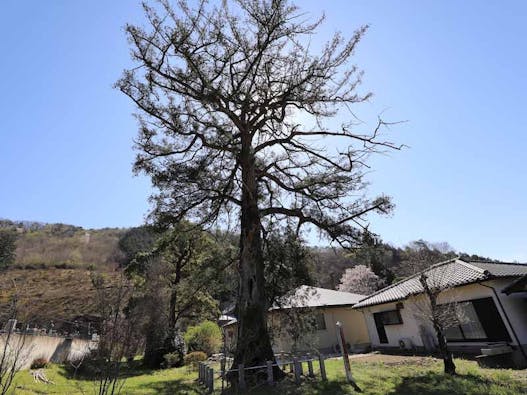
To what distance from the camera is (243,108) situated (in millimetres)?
11383

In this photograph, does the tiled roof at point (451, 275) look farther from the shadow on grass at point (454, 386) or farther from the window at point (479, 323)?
the shadow on grass at point (454, 386)

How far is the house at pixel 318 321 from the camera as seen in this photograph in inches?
569

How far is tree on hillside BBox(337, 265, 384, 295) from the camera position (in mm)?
35094

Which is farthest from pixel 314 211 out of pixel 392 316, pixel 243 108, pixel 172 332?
pixel 172 332

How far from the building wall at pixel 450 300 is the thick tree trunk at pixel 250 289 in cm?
622

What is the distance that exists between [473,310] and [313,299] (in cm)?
1029

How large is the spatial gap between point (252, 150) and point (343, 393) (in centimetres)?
840

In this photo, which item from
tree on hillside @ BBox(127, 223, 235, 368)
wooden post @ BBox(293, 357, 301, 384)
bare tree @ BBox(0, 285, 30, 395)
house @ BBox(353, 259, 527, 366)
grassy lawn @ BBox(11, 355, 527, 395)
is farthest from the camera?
tree on hillside @ BBox(127, 223, 235, 368)

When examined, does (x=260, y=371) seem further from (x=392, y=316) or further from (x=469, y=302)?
(x=392, y=316)

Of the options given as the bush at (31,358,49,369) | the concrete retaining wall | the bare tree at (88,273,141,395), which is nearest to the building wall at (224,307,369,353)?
the bush at (31,358,49,369)

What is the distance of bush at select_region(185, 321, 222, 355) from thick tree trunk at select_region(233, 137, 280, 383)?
510 inches

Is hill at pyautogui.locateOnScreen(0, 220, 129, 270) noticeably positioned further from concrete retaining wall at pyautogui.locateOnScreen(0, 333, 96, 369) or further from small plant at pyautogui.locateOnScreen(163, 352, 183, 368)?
small plant at pyautogui.locateOnScreen(163, 352, 183, 368)

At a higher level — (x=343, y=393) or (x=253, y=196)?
(x=253, y=196)

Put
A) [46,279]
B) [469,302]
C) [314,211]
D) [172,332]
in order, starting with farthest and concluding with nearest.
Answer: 1. [46,279]
2. [172,332]
3. [469,302]
4. [314,211]
